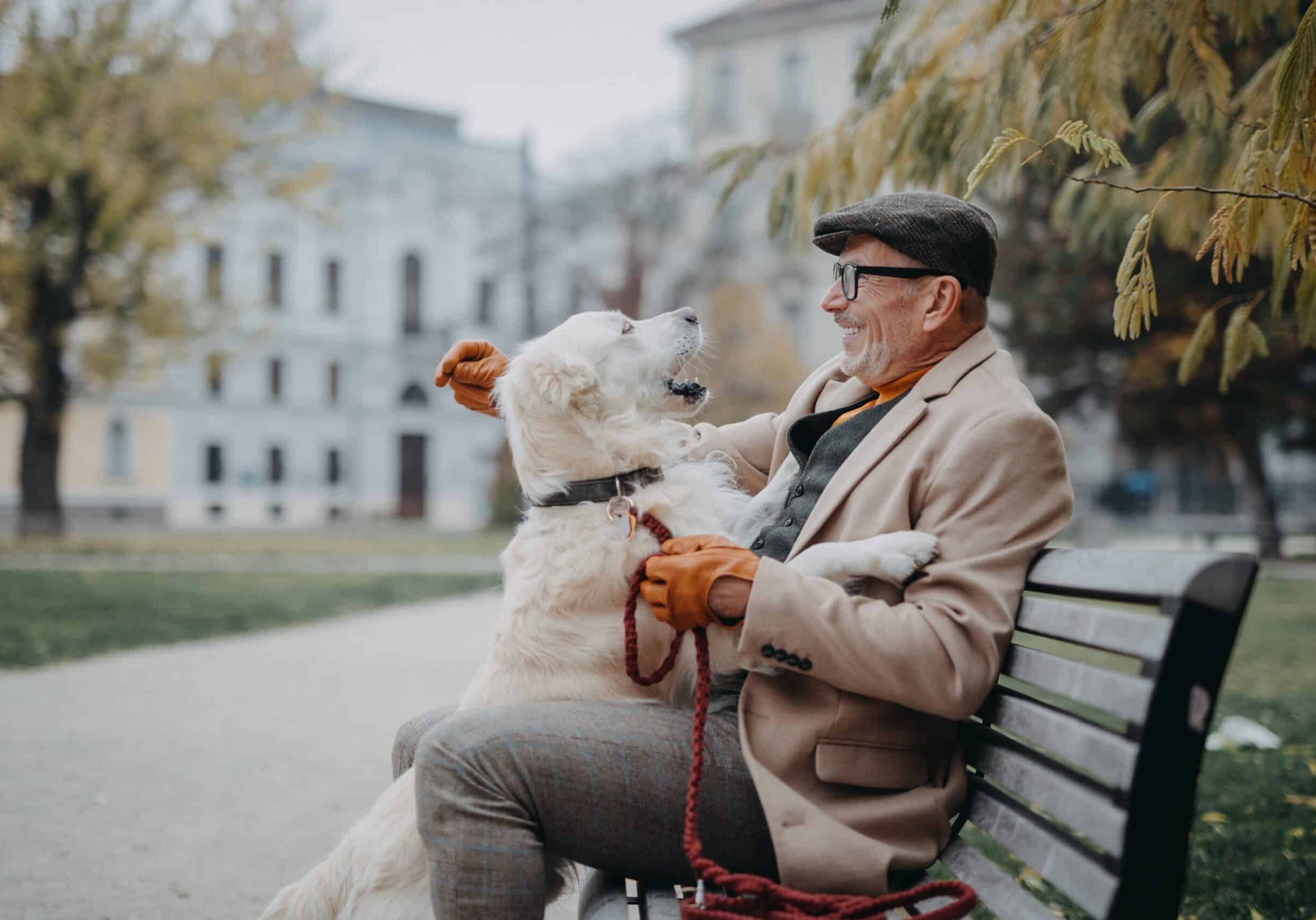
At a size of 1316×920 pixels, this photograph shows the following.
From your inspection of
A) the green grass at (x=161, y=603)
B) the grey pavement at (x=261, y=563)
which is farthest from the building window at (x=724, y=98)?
the green grass at (x=161, y=603)

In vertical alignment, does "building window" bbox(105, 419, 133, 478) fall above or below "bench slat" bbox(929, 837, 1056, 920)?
above

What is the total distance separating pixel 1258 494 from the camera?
881 inches

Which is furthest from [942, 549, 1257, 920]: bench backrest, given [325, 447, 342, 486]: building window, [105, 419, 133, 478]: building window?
[325, 447, 342, 486]: building window

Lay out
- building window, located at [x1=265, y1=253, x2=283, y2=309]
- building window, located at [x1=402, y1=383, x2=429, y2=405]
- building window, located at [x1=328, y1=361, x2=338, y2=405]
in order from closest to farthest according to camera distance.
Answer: building window, located at [x1=265, y1=253, x2=283, y2=309], building window, located at [x1=328, y1=361, x2=338, y2=405], building window, located at [x1=402, y1=383, x2=429, y2=405]

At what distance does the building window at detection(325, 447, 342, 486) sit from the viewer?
44625 millimetres

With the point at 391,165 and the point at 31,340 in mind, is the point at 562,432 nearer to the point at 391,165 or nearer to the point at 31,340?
the point at 31,340

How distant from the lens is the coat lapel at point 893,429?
2436 millimetres

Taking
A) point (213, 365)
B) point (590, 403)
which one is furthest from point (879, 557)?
point (213, 365)

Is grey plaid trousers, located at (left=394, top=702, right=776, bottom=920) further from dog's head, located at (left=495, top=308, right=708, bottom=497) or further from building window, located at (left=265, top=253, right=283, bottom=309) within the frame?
building window, located at (left=265, top=253, right=283, bottom=309)

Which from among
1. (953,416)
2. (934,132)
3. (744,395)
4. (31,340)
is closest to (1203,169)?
(934,132)

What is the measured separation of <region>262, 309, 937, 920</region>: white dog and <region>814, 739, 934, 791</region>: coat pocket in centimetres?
34

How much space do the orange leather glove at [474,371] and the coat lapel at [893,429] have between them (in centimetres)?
113

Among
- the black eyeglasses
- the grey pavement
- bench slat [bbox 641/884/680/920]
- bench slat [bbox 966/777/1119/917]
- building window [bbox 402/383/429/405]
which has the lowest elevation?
the grey pavement

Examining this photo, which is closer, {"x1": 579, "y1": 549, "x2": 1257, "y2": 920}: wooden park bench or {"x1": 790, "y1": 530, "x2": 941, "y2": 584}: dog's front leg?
{"x1": 579, "y1": 549, "x2": 1257, "y2": 920}: wooden park bench
